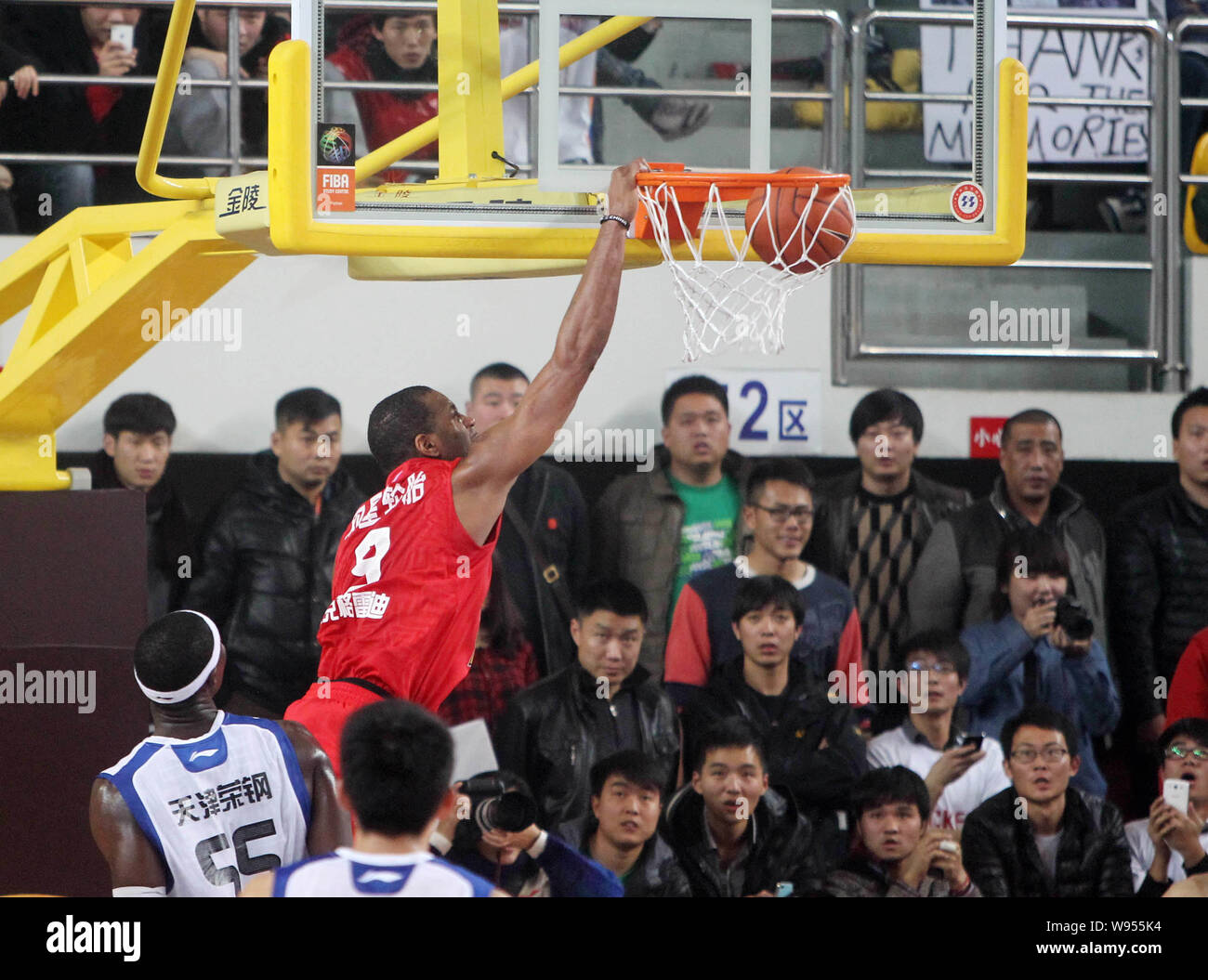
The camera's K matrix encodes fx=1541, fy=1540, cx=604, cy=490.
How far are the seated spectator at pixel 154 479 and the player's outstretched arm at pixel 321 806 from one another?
2.55 meters

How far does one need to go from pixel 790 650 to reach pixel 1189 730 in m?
1.44

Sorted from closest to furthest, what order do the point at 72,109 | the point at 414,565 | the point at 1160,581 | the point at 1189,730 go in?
the point at 414,565
the point at 1189,730
the point at 1160,581
the point at 72,109

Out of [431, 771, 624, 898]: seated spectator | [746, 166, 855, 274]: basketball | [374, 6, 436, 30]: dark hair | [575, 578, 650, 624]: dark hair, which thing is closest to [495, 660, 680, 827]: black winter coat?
[575, 578, 650, 624]: dark hair

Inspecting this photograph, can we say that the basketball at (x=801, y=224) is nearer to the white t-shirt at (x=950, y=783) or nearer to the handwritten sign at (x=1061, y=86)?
the white t-shirt at (x=950, y=783)

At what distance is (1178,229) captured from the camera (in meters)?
6.93

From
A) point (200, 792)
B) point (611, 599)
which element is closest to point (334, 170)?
point (200, 792)

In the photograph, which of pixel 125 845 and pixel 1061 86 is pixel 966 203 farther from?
pixel 1061 86

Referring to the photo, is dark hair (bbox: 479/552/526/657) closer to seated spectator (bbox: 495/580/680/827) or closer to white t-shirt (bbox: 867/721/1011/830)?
seated spectator (bbox: 495/580/680/827)

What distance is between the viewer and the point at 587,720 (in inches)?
219

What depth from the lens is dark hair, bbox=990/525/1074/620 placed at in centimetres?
588

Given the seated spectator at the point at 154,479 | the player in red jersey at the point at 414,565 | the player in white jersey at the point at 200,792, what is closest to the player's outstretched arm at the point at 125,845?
the player in white jersey at the point at 200,792

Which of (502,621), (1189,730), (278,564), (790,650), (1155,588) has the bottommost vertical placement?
(1189,730)

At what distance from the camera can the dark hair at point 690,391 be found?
6.02 metres
